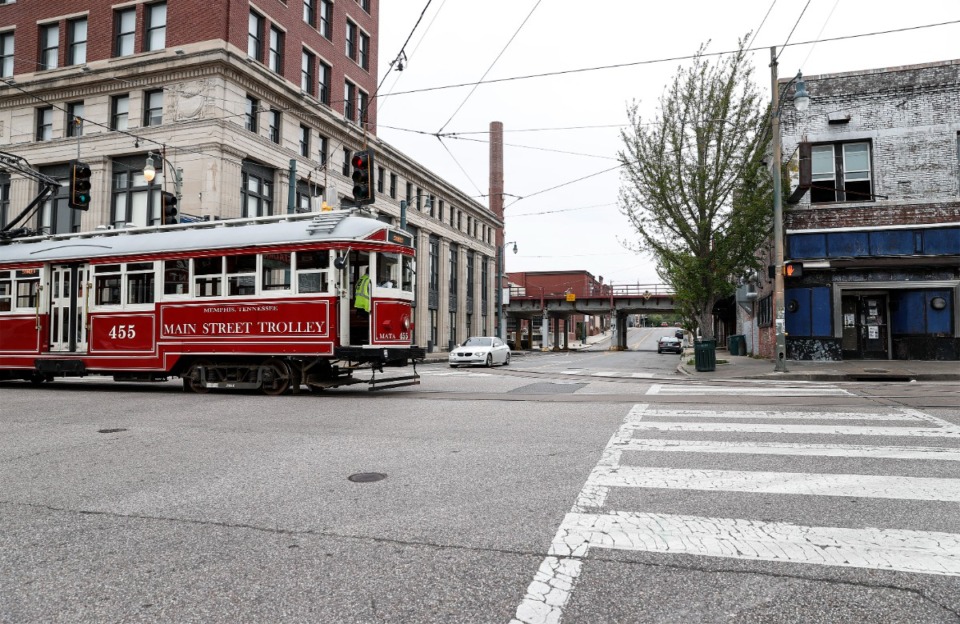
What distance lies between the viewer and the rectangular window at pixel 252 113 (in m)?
28.7

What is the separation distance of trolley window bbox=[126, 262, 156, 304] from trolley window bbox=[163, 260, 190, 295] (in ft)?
1.11

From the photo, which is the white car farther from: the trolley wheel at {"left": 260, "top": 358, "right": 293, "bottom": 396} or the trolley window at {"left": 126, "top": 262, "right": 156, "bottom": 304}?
the trolley window at {"left": 126, "top": 262, "right": 156, "bottom": 304}

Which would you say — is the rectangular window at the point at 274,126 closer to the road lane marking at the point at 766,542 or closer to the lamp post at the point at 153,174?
the lamp post at the point at 153,174

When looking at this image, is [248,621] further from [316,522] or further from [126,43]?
[126,43]

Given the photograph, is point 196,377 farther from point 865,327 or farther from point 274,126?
point 865,327

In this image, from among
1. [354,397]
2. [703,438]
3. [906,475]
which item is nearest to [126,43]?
[354,397]

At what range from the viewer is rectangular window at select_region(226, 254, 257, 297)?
13.1 m

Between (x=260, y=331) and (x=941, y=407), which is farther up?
(x=260, y=331)

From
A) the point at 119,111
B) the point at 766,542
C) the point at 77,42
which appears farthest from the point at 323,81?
the point at 766,542

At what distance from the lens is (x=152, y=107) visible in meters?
28.5

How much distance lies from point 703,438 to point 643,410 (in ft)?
8.40

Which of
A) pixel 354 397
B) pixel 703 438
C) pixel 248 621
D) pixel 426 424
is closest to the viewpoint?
pixel 248 621

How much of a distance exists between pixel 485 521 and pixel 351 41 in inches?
1513

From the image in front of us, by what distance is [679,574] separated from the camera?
130 inches
